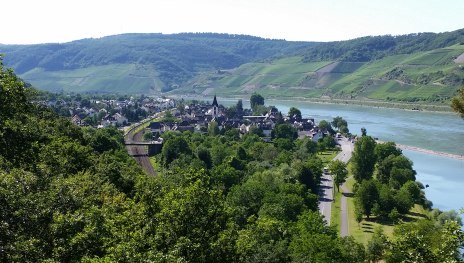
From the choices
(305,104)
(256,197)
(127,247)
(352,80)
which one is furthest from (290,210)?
(352,80)

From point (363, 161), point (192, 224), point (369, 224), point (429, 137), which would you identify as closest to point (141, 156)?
point (363, 161)

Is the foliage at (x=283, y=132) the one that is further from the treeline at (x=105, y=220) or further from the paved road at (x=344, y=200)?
the treeline at (x=105, y=220)

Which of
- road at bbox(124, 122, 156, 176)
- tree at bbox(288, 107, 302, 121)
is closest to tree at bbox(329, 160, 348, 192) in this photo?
road at bbox(124, 122, 156, 176)

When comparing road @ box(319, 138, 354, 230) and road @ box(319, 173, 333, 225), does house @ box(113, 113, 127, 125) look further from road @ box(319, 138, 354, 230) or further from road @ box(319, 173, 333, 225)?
road @ box(319, 173, 333, 225)

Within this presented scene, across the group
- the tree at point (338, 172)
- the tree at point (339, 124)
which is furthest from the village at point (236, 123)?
the tree at point (338, 172)

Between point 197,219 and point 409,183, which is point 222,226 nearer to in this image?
point 197,219

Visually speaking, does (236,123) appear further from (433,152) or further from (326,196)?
(326,196)
